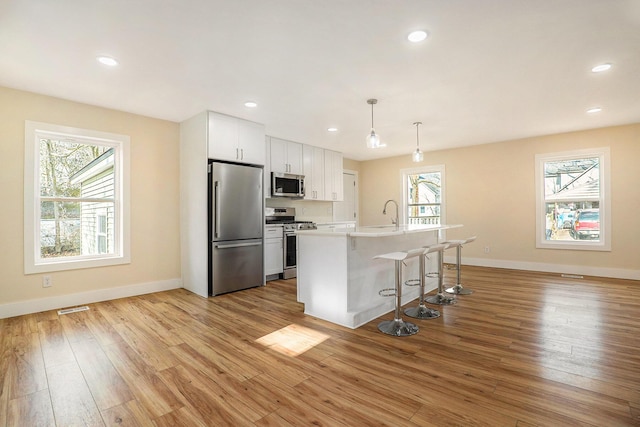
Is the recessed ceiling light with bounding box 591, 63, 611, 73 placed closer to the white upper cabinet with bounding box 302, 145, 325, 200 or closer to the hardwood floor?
the hardwood floor

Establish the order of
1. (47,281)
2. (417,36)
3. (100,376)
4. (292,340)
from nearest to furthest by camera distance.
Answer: (100,376)
(417,36)
(292,340)
(47,281)

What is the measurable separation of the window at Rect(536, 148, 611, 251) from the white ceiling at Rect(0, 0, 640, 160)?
42.0 inches

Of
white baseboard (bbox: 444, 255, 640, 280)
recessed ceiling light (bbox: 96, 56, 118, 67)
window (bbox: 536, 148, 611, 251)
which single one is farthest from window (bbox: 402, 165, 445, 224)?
recessed ceiling light (bbox: 96, 56, 118, 67)

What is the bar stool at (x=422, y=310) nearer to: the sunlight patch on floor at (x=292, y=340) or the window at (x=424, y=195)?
the sunlight patch on floor at (x=292, y=340)

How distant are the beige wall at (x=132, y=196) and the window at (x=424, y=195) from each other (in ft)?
16.8

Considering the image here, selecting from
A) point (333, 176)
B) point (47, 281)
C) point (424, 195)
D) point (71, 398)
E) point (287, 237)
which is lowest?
point (71, 398)

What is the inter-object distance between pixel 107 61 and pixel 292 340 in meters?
3.06

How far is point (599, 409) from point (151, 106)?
5080 millimetres

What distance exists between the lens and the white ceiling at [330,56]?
7.19 ft

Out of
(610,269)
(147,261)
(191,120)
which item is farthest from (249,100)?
(610,269)

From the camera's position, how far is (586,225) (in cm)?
545

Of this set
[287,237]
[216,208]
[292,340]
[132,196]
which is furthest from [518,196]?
[132,196]

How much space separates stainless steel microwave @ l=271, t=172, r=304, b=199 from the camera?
18.1 feet

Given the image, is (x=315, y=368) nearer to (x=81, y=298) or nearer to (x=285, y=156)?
(x=81, y=298)
